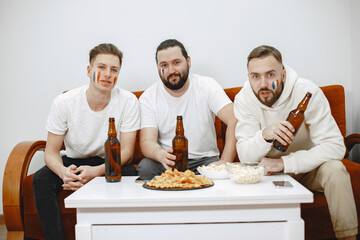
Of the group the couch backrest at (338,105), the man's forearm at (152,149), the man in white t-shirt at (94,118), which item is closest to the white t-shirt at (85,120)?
the man in white t-shirt at (94,118)

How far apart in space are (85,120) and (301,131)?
4.01 feet

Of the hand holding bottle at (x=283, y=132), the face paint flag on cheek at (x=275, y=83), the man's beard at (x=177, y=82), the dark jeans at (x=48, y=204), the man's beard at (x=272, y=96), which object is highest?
the man's beard at (x=177, y=82)

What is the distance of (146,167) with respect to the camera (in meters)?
1.98

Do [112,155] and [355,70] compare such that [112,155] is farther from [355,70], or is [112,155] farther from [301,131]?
[355,70]

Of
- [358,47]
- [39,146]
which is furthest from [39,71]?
[358,47]

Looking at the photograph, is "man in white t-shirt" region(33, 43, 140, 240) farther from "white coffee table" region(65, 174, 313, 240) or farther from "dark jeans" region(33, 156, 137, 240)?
"white coffee table" region(65, 174, 313, 240)

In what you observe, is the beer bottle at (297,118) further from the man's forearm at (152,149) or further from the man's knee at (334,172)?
the man's forearm at (152,149)

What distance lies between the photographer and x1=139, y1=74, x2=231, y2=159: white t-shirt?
7.10 ft

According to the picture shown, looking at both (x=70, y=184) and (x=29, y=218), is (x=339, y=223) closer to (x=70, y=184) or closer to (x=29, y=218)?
(x=70, y=184)

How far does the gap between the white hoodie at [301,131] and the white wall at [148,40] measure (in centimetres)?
82

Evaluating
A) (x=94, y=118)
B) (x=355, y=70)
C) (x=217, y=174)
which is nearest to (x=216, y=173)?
(x=217, y=174)

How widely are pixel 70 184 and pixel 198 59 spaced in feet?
4.37

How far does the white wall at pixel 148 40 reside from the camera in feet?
8.46

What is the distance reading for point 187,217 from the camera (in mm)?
1236
